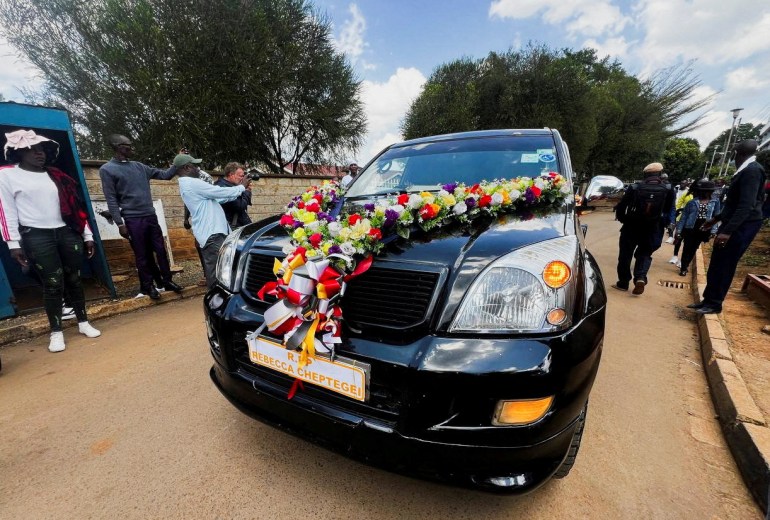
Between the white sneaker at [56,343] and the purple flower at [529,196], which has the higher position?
the purple flower at [529,196]

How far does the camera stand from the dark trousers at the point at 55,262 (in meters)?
3.00

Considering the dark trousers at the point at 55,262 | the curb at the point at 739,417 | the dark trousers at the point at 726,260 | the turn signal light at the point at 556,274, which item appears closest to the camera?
the turn signal light at the point at 556,274

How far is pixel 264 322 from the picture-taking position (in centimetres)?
150

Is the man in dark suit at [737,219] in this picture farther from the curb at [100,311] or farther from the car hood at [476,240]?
the curb at [100,311]

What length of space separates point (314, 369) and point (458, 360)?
59 cm

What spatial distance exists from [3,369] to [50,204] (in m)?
1.43

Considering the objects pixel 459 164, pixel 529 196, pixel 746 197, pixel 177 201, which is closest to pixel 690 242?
pixel 746 197

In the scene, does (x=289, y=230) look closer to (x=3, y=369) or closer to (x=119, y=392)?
(x=119, y=392)

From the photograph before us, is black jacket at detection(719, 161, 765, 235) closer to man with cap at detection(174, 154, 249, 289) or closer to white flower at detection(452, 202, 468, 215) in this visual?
white flower at detection(452, 202, 468, 215)

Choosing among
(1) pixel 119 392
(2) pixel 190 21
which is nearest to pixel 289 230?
(1) pixel 119 392

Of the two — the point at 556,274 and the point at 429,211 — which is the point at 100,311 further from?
the point at 556,274

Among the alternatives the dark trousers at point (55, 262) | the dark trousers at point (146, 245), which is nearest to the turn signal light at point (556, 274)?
the dark trousers at point (55, 262)

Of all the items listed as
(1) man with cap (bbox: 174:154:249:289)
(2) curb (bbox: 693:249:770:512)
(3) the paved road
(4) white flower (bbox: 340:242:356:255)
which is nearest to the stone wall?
(1) man with cap (bbox: 174:154:249:289)

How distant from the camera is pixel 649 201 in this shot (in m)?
4.43
